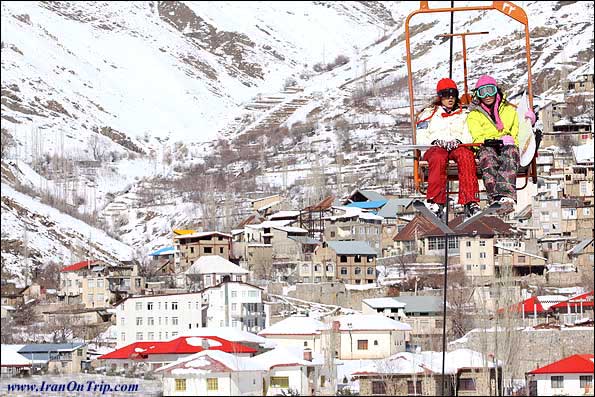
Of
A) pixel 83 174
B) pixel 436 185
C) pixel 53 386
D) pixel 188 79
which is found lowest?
pixel 53 386

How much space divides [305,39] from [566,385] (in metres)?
105

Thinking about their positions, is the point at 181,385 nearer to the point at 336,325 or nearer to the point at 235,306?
the point at 336,325

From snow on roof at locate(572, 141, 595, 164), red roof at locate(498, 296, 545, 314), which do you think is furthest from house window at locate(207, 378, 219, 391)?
snow on roof at locate(572, 141, 595, 164)

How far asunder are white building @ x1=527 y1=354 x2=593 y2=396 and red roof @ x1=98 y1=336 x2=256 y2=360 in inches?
211

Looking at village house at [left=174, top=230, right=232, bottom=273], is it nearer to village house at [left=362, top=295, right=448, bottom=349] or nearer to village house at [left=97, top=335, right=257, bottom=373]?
village house at [left=362, top=295, right=448, bottom=349]

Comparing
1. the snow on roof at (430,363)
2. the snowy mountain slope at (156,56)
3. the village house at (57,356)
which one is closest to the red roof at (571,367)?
the snow on roof at (430,363)

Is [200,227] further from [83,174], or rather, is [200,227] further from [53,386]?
[53,386]

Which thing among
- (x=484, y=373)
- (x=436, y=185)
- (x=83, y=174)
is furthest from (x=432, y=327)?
(x=83, y=174)

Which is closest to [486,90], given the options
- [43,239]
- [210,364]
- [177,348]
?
[210,364]

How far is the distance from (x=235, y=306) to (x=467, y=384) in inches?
410

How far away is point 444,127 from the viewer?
639 centimetres

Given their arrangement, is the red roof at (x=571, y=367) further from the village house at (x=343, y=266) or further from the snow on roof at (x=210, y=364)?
the village house at (x=343, y=266)

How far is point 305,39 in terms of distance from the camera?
126 m

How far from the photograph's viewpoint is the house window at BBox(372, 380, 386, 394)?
22484mm
